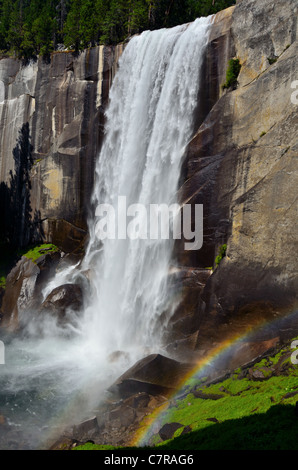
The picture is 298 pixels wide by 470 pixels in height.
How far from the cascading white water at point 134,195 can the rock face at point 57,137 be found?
134cm

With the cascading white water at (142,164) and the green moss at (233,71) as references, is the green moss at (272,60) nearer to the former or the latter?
the green moss at (233,71)

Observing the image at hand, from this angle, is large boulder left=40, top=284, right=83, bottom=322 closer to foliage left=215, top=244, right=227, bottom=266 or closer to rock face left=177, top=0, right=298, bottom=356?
rock face left=177, top=0, right=298, bottom=356

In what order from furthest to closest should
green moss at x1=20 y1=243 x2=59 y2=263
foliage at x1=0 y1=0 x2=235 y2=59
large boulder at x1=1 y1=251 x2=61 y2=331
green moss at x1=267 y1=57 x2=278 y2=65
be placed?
foliage at x1=0 y1=0 x2=235 y2=59
green moss at x1=20 y1=243 x2=59 y2=263
large boulder at x1=1 y1=251 x2=61 y2=331
green moss at x1=267 y1=57 x2=278 y2=65

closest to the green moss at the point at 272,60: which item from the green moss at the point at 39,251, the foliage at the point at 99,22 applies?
the foliage at the point at 99,22

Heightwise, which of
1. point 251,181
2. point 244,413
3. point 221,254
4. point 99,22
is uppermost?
point 99,22

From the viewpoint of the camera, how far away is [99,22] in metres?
31.9

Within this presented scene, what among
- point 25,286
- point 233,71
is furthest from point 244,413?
point 25,286

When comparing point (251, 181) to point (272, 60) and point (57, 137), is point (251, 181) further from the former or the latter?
point (57, 137)

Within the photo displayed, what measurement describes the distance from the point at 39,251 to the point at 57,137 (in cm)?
984

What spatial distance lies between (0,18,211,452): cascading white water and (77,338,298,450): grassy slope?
573 cm

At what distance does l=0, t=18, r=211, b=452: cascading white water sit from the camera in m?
18.1

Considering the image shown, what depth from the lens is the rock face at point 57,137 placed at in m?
27.8

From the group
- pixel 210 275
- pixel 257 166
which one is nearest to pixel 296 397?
pixel 210 275

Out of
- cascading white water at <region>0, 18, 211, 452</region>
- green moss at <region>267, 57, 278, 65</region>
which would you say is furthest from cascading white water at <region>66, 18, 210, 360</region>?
green moss at <region>267, 57, 278, 65</region>
